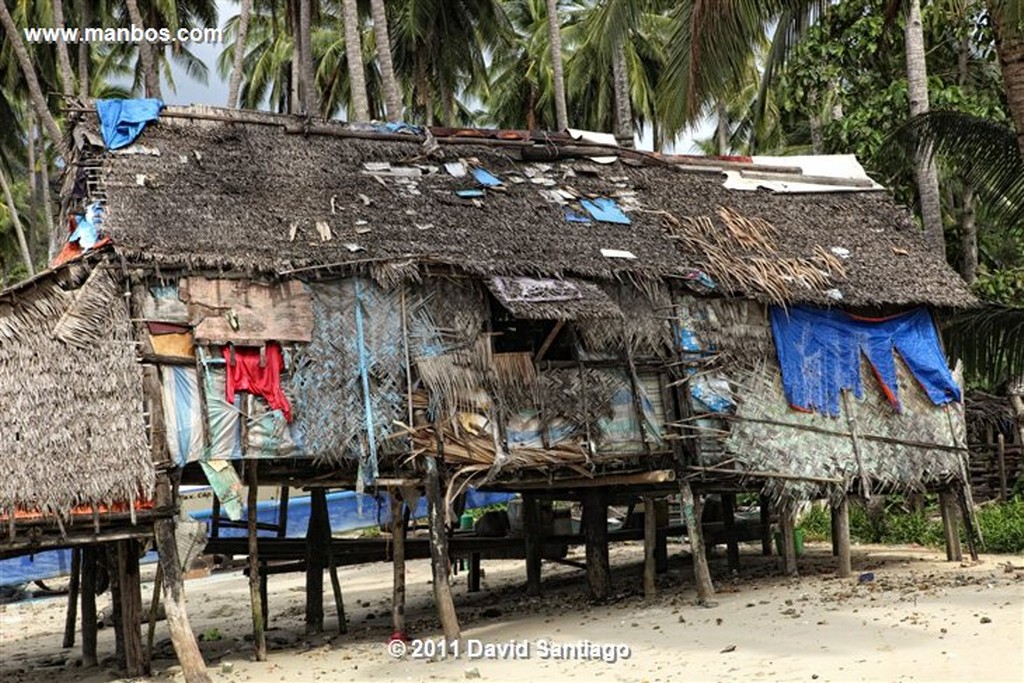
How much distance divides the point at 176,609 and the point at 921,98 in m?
12.4

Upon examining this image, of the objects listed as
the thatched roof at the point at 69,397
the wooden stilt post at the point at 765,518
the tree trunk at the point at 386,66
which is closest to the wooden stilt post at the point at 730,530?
the wooden stilt post at the point at 765,518

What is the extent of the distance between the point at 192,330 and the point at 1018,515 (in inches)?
479

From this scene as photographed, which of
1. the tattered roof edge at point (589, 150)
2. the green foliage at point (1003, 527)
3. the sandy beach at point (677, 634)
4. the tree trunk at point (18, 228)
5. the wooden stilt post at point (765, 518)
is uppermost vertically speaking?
the tree trunk at point (18, 228)

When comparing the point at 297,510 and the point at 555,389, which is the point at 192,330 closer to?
the point at 555,389

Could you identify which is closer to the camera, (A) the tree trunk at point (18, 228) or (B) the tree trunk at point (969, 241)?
(B) the tree trunk at point (969, 241)

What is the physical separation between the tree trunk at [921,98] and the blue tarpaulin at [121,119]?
33.5ft

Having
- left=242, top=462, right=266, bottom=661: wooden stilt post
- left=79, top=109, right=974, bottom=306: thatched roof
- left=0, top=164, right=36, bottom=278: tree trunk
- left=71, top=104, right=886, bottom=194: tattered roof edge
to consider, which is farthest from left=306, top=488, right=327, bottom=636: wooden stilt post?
left=0, top=164, right=36, bottom=278: tree trunk

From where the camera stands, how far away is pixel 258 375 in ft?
46.0

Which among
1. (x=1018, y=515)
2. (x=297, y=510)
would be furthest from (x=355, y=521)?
(x=1018, y=515)

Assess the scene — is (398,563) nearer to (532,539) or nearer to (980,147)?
(532,539)

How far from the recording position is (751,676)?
38.1ft

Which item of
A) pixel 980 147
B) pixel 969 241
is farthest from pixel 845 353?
pixel 969 241

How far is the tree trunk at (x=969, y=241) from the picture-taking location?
2283cm

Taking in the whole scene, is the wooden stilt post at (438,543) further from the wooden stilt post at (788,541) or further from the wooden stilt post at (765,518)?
the wooden stilt post at (765,518)
